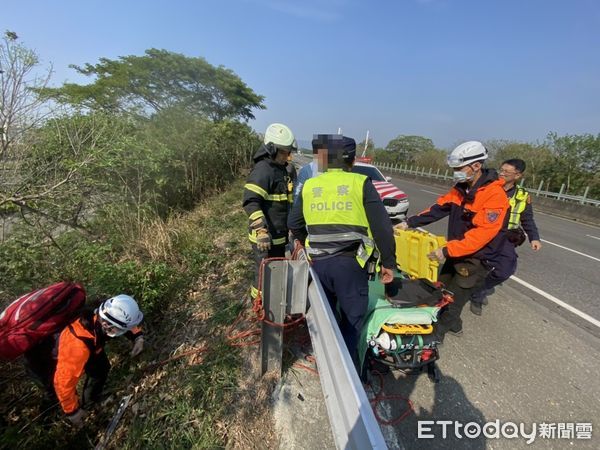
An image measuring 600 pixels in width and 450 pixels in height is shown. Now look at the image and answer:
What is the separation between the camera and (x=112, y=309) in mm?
2580

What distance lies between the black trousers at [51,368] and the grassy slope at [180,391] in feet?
0.55

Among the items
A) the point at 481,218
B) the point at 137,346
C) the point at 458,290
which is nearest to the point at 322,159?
the point at 481,218

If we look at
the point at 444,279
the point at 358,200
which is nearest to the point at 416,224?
the point at 444,279

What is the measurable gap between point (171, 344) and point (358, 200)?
2.49m

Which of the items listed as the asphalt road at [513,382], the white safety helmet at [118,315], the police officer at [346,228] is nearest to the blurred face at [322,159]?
the police officer at [346,228]

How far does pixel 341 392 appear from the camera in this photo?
1201mm

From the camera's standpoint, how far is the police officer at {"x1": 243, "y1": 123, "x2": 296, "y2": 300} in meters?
2.82

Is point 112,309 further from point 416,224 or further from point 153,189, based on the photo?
point 153,189

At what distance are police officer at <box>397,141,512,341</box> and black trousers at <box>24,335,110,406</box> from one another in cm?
322

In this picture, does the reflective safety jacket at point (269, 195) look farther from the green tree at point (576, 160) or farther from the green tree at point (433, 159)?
the green tree at point (433, 159)

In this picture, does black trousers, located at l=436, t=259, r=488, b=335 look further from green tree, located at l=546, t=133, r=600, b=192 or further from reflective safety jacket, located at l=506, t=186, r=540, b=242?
green tree, located at l=546, t=133, r=600, b=192

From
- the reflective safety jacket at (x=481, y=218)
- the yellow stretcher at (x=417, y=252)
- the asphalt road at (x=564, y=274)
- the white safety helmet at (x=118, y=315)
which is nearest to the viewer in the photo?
the white safety helmet at (x=118, y=315)

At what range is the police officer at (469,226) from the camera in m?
2.70

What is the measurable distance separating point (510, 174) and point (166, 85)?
24926 mm
